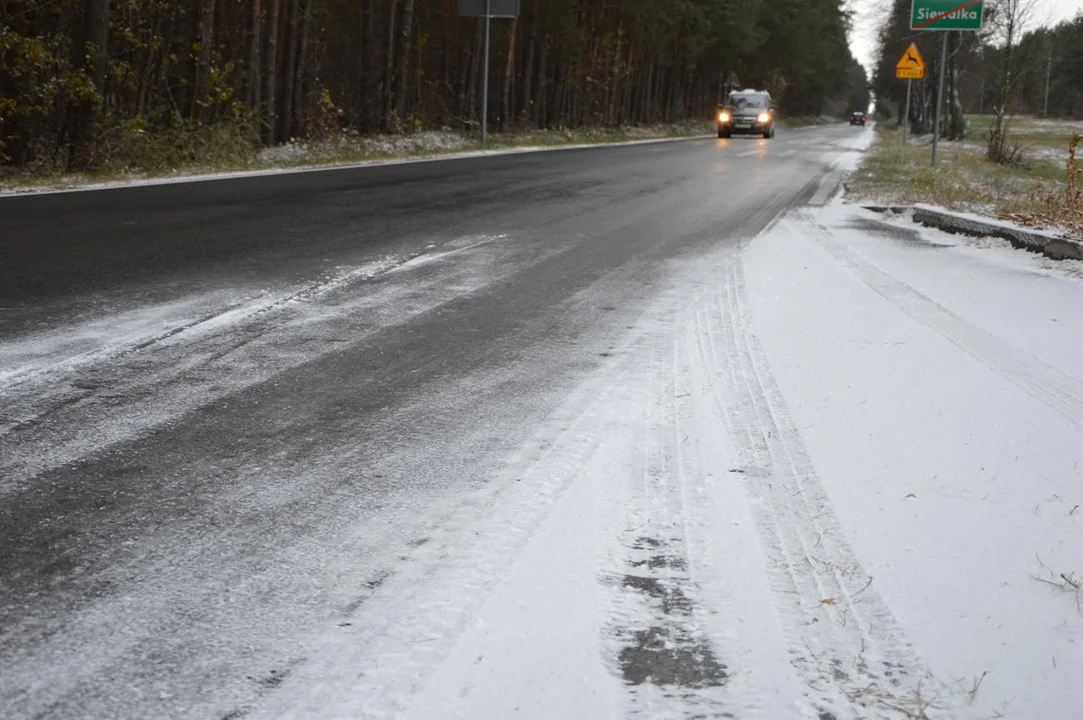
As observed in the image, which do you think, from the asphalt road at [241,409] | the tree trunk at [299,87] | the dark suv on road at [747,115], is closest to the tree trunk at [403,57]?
the tree trunk at [299,87]

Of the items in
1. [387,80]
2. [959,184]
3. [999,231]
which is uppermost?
[387,80]

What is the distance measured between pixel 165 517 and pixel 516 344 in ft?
9.00

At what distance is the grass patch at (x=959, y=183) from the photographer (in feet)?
43.8

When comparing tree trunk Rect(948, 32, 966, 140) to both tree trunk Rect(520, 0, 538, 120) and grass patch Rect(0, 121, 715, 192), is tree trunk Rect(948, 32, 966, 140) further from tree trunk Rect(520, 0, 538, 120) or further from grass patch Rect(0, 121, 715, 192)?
grass patch Rect(0, 121, 715, 192)

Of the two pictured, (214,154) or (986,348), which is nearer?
(986,348)

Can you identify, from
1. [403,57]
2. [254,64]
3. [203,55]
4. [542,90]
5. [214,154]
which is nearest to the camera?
[214,154]

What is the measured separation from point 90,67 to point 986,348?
14.4m

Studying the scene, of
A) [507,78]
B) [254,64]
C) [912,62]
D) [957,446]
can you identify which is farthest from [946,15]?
[507,78]

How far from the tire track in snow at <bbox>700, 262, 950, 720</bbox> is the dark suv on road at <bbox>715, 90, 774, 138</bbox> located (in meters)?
41.7

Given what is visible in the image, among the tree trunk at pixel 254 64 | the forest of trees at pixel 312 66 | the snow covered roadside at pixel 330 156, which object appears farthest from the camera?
the tree trunk at pixel 254 64

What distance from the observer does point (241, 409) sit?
14.2ft

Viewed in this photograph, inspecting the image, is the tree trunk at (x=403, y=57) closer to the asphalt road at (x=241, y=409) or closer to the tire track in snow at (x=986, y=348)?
the asphalt road at (x=241, y=409)

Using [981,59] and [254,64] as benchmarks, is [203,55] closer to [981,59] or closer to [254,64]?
[254,64]

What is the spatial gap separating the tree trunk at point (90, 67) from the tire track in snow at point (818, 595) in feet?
46.5
